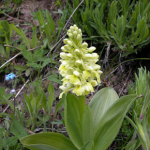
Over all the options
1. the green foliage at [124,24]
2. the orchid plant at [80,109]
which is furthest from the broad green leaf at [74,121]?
the green foliage at [124,24]

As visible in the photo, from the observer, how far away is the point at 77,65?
1391 mm

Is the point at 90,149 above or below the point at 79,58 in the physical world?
below

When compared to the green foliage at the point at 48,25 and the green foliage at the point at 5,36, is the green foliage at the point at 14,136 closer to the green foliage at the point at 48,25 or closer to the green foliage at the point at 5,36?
the green foliage at the point at 5,36

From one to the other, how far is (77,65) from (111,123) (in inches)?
22.9

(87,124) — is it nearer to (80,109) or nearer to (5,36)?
(80,109)

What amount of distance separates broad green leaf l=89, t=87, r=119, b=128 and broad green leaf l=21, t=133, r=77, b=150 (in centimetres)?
39

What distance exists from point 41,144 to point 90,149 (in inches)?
16.6

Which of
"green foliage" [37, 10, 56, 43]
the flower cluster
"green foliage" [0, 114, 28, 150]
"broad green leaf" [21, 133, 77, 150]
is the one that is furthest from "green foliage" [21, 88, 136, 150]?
"green foliage" [37, 10, 56, 43]

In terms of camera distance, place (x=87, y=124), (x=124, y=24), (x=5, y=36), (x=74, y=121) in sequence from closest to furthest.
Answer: (x=87, y=124)
(x=74, y=121)
(x=124, y=24)
(x=5, y=36)

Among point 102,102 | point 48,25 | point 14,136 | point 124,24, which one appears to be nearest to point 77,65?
point 102,102

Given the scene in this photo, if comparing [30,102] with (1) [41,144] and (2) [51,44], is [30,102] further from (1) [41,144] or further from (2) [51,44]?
(2) [51,44]

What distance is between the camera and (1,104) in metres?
2.44

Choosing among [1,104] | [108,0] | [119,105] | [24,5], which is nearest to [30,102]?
[1,104]

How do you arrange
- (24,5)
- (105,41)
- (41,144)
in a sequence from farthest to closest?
(24,5), (105,41), (41,144)
